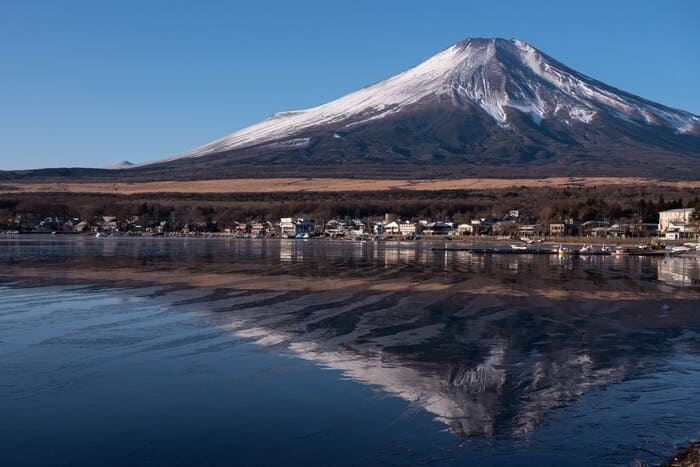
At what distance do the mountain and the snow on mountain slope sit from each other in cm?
31

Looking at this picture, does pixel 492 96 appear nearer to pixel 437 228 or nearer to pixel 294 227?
pixel 437 228

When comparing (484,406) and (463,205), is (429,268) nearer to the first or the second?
(484,406)

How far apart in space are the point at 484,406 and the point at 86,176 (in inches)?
6096

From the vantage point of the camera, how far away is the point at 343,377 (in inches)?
421

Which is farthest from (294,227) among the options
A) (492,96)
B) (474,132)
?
(492,96)

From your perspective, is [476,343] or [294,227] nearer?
[476,343]

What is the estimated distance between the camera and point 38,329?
14.2m

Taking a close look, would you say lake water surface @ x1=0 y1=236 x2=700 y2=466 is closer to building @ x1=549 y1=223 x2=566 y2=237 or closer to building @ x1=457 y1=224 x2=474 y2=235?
building @ x1=549 y1=223 x2=566 y2=237

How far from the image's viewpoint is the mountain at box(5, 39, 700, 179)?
5517 inches

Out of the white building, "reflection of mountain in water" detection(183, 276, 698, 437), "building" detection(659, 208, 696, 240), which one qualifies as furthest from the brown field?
"reflection of mountain in water" detection(183, 276, 698, 437)

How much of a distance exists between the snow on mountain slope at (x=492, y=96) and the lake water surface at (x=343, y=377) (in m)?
148

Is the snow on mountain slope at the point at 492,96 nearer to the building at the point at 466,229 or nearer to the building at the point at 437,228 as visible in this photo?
the building at the point at 437,228

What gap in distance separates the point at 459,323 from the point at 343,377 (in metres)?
5.57

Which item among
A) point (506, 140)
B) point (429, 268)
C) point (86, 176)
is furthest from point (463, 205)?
point (86, 176)
